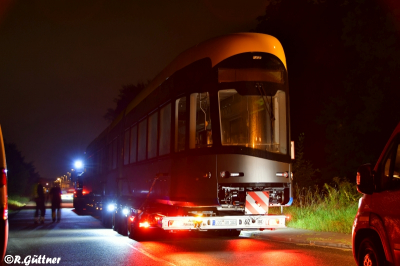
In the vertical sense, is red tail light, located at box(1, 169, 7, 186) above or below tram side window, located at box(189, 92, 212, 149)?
below

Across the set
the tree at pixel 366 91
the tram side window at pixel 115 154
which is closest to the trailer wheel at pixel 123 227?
the tram side window at pixel 115 154

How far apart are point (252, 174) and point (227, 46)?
2597mm

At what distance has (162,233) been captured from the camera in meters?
17.6

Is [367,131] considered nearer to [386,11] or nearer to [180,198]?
[386,11]

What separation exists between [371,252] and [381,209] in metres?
0.62

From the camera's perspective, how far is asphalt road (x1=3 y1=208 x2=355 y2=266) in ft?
35.5

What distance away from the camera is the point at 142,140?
52.7 feet

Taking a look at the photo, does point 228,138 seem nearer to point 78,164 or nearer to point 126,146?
point 126,146

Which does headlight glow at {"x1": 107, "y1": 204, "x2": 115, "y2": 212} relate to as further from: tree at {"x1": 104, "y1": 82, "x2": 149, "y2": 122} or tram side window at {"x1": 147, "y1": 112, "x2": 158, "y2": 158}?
tree at {"x1": 104, "y1": 82, "x2": 149, "y2": 122}

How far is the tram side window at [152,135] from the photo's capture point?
14.5 m

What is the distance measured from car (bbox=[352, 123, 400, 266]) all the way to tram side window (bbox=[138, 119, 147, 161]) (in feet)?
29.7

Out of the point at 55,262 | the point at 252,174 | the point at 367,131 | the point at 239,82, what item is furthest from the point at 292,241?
the point at 367,131

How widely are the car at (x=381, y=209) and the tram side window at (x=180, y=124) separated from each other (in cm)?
583
